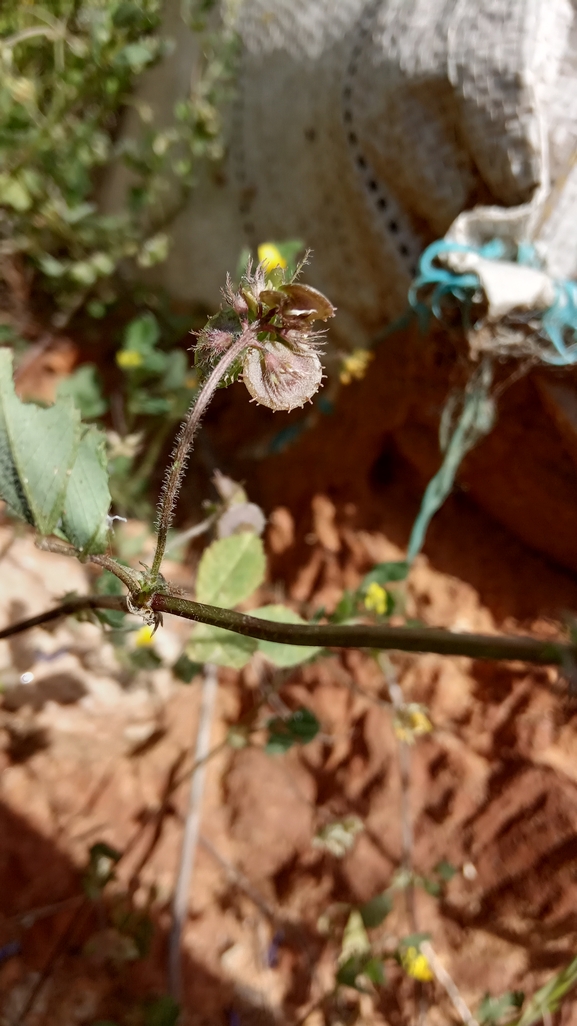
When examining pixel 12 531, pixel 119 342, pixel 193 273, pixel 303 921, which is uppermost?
pixel 193 273

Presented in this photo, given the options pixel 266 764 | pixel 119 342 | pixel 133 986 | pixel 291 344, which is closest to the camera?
pixel 291 344

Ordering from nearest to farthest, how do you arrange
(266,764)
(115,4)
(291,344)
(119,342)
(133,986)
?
(291,344), (133,986), (115,4), (266,764), (119,342)

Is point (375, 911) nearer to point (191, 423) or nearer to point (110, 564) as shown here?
point (110, 564)

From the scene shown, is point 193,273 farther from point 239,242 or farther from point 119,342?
point 119,342

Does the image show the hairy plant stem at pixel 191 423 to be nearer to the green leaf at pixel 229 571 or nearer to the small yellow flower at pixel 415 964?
the green leaf at pixel 229 571

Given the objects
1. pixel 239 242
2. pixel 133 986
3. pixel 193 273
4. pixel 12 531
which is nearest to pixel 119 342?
pixel 193 273

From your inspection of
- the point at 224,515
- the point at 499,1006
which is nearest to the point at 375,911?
the point at 499,1006
